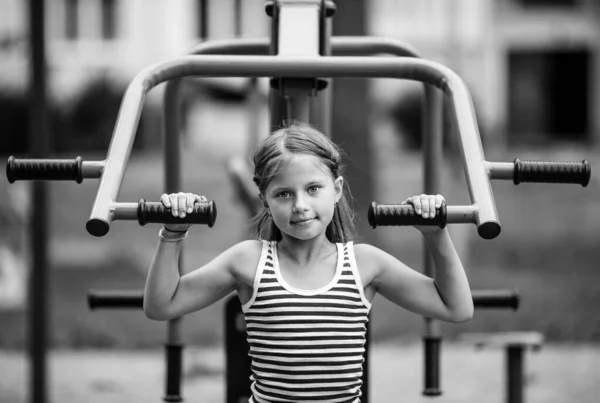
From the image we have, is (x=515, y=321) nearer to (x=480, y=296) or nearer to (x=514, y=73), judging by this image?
(x=480, y=296)

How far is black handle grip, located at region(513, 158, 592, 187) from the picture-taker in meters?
1.58

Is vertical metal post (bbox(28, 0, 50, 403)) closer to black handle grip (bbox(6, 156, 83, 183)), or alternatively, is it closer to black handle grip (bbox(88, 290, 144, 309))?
black handle grip (bbox(88, 290, 144, 309))

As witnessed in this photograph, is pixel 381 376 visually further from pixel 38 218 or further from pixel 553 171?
pixel 553 171

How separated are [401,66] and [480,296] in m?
0.73

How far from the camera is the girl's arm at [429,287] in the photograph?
1.65 meters

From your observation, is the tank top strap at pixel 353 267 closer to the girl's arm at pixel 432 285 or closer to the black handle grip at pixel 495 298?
the girl's arm at pixel 432 285

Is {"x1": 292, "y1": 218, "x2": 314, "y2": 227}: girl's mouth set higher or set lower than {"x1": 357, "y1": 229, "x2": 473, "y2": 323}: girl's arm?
higher

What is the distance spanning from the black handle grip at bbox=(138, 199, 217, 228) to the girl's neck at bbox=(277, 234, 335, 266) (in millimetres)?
249

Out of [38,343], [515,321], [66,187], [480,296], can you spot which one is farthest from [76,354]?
[66,187]

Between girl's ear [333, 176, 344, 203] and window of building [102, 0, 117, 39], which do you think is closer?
girl's ear [333, 176, 344, 203]

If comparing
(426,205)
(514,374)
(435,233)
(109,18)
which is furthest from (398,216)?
(109,18)

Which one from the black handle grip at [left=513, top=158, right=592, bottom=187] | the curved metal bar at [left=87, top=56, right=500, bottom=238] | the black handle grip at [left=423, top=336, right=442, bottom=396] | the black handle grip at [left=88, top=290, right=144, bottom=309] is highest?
the curved metal bar at [left=87, top=56, right=500, bottom=238]

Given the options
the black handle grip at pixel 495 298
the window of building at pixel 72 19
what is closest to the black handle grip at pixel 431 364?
the black handle grip at pixel 495 298

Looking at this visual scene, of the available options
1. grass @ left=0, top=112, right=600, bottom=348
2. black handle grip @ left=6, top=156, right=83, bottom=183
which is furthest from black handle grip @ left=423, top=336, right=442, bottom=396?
grass @ left=0, top=112, right=600, bottom=348
